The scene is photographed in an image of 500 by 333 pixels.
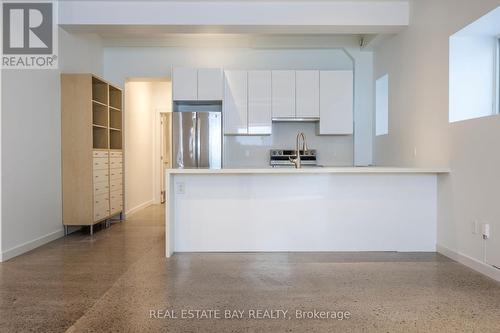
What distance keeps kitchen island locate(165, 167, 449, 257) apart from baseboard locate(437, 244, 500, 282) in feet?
0.63

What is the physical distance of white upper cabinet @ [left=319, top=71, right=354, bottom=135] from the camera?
19.1 ft

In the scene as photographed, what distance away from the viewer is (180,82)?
5754 mm

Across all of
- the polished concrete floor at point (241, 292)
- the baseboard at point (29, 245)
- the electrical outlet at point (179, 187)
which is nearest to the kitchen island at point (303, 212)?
the electrical outlet at point (179, 187)

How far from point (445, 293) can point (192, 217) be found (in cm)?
234

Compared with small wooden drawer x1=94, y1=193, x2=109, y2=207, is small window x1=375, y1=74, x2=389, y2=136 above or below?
above

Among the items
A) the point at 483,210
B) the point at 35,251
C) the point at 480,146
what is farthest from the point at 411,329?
the point at 35,251

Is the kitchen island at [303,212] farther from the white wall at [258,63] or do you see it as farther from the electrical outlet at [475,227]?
the white wall at [258,63]

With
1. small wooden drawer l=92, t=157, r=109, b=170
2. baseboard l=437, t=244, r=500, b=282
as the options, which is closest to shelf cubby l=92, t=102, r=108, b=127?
small wooden drawer l=92, t=157, r=109, b=170

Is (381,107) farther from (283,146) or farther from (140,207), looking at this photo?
(140,207)

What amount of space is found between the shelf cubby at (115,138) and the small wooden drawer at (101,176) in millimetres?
604

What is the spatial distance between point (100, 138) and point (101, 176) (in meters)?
0.65

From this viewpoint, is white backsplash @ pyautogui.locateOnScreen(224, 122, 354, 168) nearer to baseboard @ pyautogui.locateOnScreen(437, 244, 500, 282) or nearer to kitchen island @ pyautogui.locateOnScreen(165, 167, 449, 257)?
kitchen island @ pyautogui.locateOnScreen(165, 167, 449, 257)

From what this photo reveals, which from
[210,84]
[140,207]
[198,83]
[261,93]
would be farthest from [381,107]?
[140,207]

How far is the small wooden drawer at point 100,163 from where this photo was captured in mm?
4977
